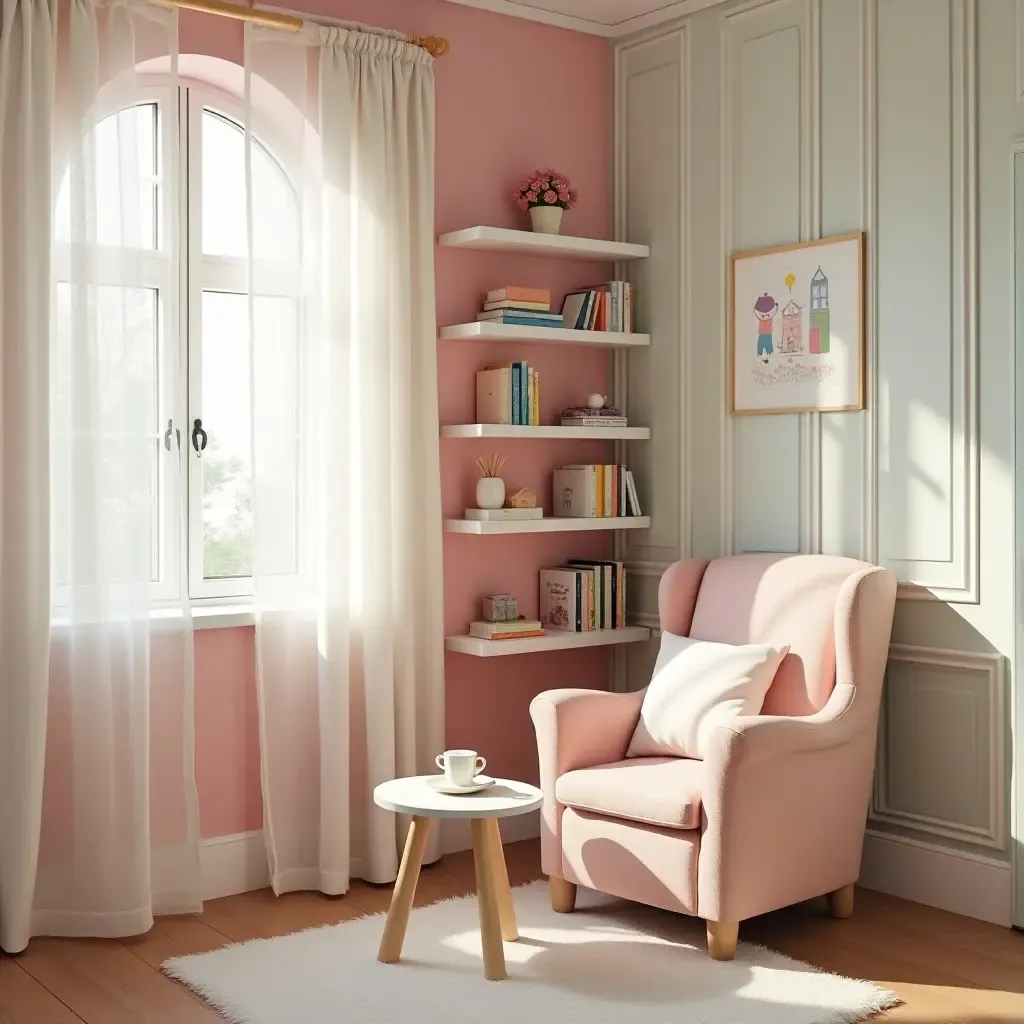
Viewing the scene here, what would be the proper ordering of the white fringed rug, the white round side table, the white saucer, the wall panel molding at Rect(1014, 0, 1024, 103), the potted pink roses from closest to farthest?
the white fringed rug, the white round side table, the white saucer, the wall panel molding at Rect(1014, 0, 1024, 103), the potted pink roses

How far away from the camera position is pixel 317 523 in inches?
161

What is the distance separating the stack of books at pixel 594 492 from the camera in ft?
15.2

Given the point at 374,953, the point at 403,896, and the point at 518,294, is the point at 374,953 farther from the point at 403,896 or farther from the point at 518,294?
the point at 518,294

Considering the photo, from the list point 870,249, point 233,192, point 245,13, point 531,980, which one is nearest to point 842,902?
point 531,980

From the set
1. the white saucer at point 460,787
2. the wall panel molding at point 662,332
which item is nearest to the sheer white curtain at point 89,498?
the white saucer at point 460,787

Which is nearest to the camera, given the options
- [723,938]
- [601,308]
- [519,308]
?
[723,938]

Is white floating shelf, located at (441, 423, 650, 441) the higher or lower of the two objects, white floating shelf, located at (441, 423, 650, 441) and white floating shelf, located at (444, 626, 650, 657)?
the higher

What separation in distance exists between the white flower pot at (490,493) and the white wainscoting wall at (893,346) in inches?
24.9

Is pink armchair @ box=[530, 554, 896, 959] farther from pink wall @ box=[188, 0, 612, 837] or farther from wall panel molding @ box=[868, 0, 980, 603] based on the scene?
pink wall @ box=[188, 0, 612, 837]

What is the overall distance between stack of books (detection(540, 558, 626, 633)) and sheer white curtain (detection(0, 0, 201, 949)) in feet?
4.74

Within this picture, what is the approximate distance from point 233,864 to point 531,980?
1197 mm

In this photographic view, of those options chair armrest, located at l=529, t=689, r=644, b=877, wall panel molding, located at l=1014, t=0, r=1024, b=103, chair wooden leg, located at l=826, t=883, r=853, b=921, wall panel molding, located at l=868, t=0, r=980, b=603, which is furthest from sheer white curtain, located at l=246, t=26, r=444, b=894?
wall panel molding, located at l=1014, t=0, r=1024, b=103

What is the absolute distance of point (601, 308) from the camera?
15.2 feet

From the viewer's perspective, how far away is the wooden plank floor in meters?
3.11
